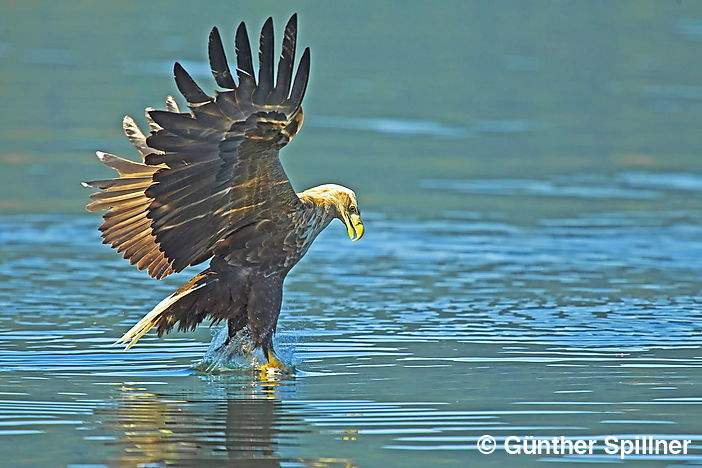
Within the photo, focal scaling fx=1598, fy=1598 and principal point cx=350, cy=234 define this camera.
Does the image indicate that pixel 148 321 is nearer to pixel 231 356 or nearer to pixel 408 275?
pixel 231 356

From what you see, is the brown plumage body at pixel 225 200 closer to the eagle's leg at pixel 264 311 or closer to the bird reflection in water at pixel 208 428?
the eagle's leg at pixel 264 311

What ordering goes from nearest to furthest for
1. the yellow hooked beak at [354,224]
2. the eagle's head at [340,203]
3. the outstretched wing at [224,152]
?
1. the outstretched wing at [224,152]
2. the eagle's head at [340,203]
3. the yellow hooked beak at [354,224]

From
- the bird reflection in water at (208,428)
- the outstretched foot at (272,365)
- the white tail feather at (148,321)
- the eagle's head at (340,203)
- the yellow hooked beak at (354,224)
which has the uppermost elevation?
the eagle's head at (340,203)

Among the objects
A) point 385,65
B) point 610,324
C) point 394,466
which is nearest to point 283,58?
point 394,466

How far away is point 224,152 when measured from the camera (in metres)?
7.02

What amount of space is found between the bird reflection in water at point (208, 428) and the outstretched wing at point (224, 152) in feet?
2.47

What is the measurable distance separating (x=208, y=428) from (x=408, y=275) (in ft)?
11.8

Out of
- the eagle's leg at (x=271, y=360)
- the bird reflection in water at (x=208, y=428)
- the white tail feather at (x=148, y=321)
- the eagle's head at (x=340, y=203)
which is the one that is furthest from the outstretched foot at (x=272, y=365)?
the eagle's head at (x=340, y=203)

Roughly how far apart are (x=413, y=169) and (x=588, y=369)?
577 centimetres

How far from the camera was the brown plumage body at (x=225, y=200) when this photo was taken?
6.92 metres

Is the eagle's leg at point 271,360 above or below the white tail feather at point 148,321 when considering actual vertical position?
below

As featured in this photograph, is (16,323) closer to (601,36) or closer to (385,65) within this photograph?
(385,65)

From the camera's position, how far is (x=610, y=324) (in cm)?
840

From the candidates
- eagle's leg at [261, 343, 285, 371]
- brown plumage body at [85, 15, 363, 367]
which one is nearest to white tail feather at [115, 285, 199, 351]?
brown plumage body at [85, 15, 363, 367]
